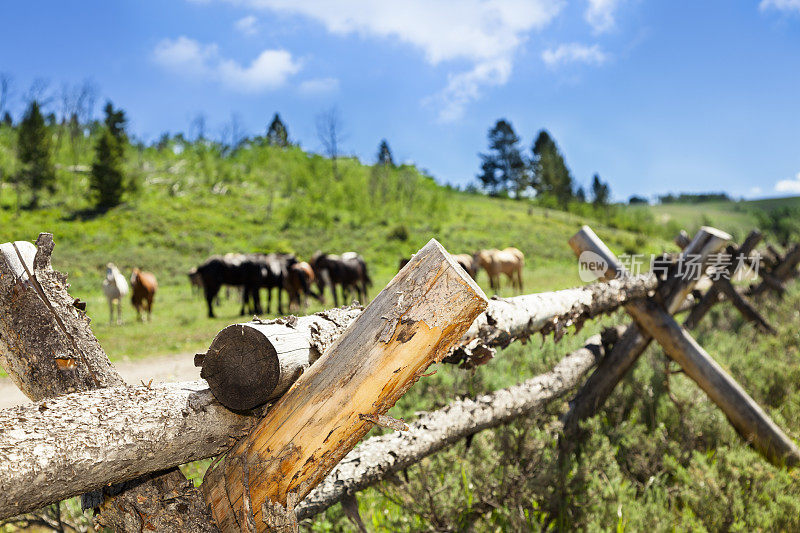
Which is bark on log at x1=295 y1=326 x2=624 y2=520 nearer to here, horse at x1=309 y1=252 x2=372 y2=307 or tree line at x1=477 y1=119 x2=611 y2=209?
horse at x1=309 y1=252 x2=372 y2=307

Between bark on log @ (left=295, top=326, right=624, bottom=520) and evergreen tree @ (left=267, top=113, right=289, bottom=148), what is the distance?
2522 inches

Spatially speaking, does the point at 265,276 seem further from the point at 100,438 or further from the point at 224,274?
the point at 100,438

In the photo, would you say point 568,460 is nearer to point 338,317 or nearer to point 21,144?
point 338,317

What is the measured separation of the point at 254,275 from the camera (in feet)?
48.3

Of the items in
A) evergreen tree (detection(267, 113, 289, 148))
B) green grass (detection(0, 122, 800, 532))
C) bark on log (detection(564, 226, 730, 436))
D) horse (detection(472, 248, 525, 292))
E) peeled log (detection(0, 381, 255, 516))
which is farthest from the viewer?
evergreen tree (detection(267, 113, 289, 148))

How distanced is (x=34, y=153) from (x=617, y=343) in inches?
761

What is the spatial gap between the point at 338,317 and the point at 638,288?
3.24m

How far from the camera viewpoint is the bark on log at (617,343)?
452 cm

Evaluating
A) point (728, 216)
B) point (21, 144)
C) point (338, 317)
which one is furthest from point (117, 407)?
point (728, 216)

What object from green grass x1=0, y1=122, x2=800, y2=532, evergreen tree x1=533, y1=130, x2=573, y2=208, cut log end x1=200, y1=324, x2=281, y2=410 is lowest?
green grass x1=0, y1=122, x2=800, y2=532

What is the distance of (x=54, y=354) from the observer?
1.49m

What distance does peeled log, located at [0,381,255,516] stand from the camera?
3.64 feet

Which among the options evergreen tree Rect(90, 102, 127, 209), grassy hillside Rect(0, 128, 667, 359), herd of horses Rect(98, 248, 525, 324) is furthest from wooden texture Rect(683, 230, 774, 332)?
evergreen tree Rect(90, 102, 127, 209)

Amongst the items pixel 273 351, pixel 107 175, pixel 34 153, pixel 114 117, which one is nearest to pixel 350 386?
pixel 273 351
